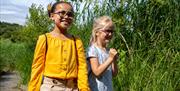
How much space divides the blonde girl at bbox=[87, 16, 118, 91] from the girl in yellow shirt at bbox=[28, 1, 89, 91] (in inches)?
6.0

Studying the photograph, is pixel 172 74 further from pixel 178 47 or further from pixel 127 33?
pixel 127 33

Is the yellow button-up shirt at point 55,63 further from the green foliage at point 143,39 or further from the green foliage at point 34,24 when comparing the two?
the green foliage at point 34,24

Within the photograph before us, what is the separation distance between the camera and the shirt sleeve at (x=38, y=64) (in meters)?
3.39

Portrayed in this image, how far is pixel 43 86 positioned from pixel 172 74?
2405 mm

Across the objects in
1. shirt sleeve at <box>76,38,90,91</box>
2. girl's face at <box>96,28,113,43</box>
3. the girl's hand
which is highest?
girl's face at <box>96,28,113,43</box>

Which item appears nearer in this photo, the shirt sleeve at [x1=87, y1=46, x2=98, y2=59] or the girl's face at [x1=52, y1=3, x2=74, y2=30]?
the girl's face at [x1=52, y1=3, x2=74, y2=30]

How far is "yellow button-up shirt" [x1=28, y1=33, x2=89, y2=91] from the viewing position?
3.39m

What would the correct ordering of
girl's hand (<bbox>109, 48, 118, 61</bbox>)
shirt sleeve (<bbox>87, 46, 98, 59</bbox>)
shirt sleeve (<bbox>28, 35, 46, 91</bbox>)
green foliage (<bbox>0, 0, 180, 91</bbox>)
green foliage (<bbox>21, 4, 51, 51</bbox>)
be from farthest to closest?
green foliage (<bbox>21, 4, 51, 51</bbox>), green foliage (<bbox>0, 0, 180, 91</bbox>), shirt sleeve (<bbox>87, 46, 98, 59</bbox>), girl's hand (<bbox>109, 48, 118, 61</bbox>), shirt sleeve (<bbox>28, 35, 46, 91</bbox>)

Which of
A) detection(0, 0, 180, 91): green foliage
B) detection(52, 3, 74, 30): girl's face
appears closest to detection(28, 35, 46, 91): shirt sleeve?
detection(52, 3, 74, 30): girl's face

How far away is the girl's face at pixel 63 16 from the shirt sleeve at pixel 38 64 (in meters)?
0.18

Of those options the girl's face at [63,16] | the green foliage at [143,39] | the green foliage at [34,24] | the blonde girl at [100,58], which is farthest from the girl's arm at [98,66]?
the green foliage at [34,24]

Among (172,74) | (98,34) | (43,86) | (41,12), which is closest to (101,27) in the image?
(98,34)

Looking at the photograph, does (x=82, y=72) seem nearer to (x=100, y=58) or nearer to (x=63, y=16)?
(x=100, y=58)

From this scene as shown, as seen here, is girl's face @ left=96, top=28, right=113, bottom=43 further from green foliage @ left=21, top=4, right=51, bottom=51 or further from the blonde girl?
green foliage @ left=21, top=4, right=51, bottom=51
